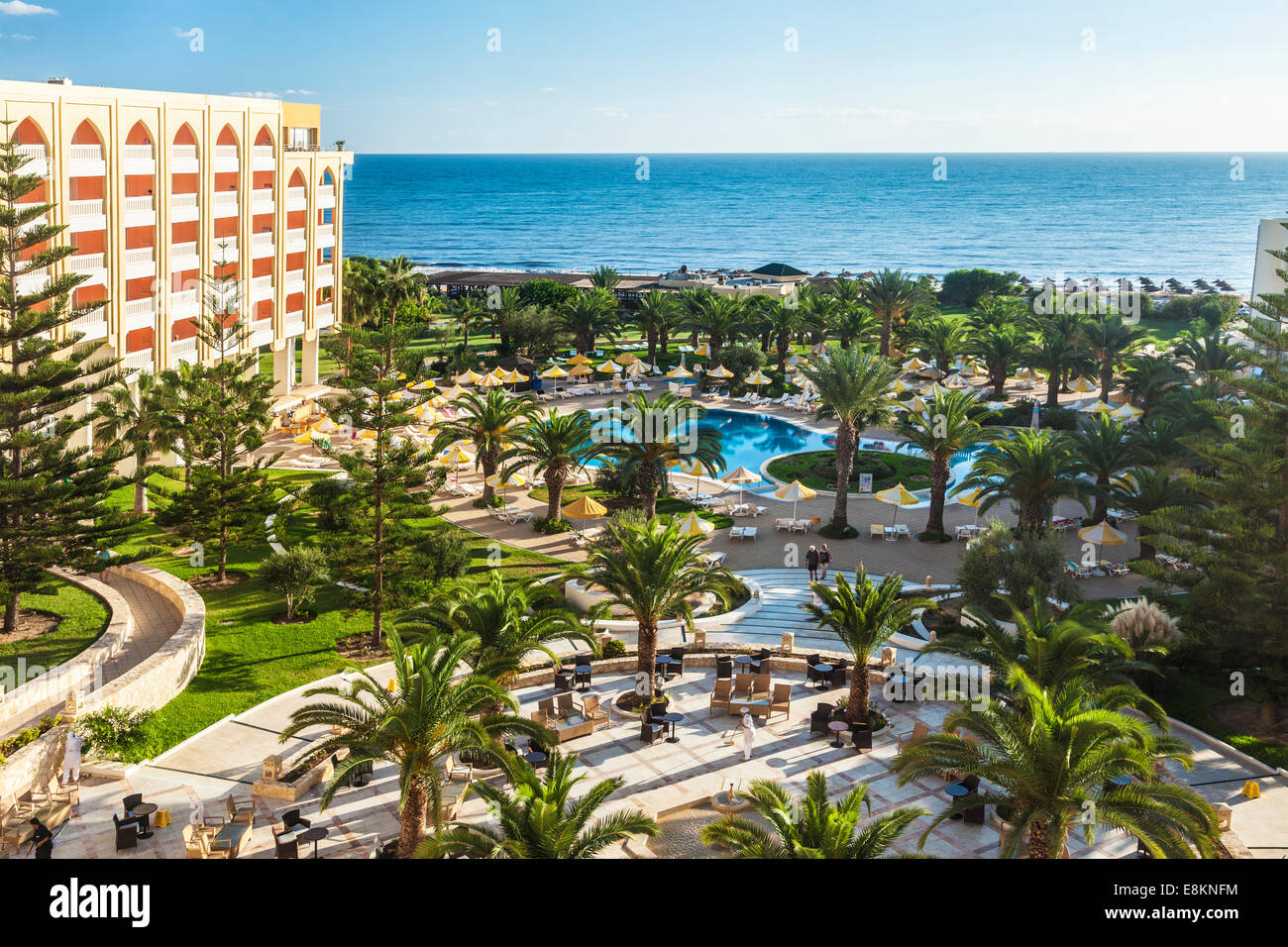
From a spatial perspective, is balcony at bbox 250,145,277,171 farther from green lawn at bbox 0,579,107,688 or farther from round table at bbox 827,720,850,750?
round table at bbox 827,720,850,750

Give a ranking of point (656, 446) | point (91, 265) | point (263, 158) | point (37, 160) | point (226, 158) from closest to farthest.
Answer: point (37, 160) → point (656, 446) → point (91, 265) → point (226, 158) → point (263, 158)

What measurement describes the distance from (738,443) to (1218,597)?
23919 millimetres

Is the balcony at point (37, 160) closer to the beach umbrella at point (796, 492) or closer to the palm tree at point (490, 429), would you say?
the palm tree at point (490, 429)

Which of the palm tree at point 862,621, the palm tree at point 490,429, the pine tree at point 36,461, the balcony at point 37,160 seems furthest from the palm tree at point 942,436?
the balcony at point 37,160

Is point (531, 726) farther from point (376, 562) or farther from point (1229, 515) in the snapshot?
point (1229, 515)

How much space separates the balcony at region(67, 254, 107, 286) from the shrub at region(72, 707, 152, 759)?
1894 cm

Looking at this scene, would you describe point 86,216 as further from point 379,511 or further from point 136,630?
point 379,511

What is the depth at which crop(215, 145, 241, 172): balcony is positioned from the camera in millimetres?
41031

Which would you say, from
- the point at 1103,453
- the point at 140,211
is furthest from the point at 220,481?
the point at 1103,453

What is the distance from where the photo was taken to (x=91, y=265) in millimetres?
34812

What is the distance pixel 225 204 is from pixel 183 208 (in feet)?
9.66

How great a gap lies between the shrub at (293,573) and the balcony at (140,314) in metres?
13.9

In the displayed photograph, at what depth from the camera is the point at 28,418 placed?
23969 millimetres
